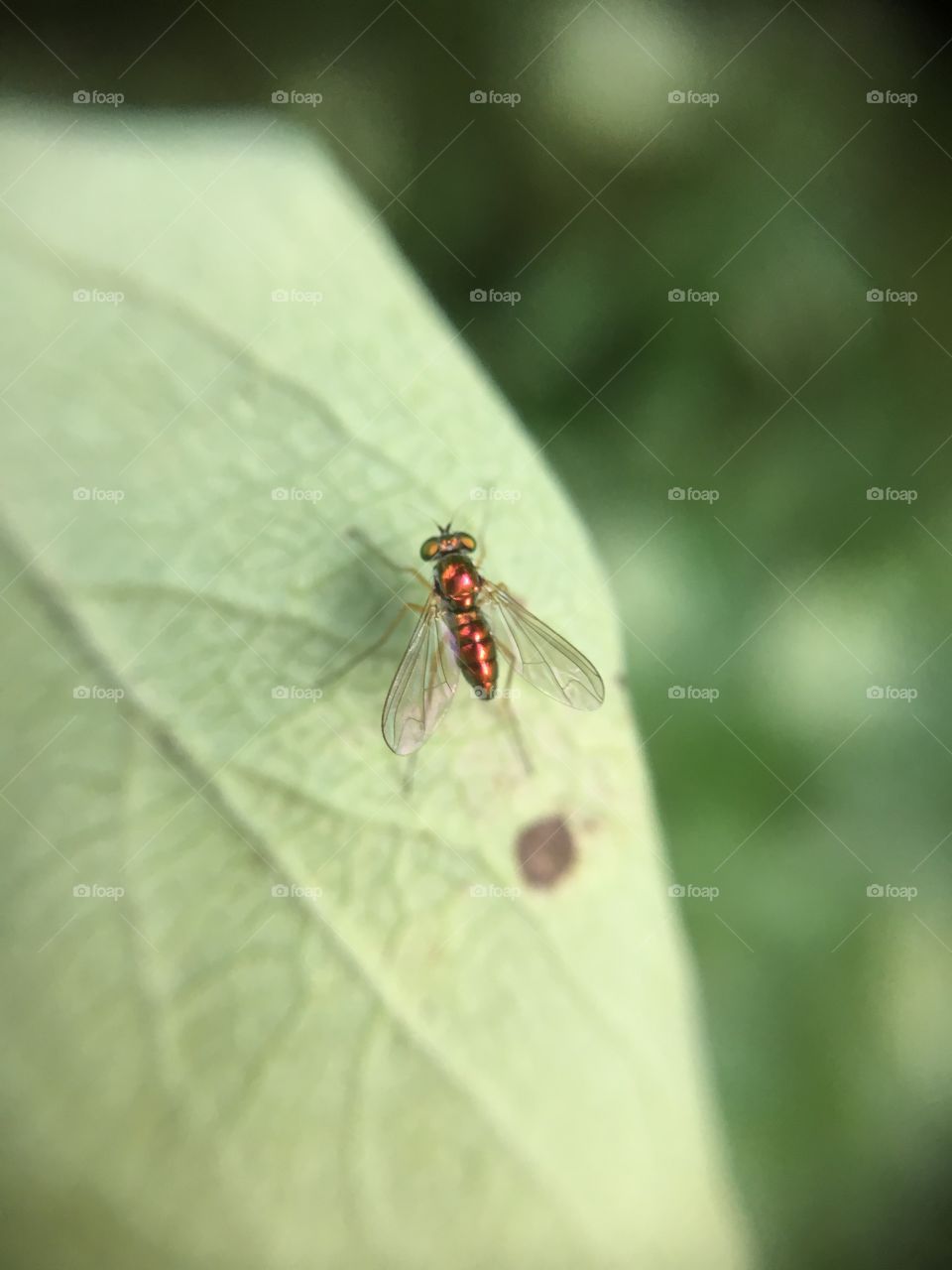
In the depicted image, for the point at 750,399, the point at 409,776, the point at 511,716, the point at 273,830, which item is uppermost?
the point at 750,399

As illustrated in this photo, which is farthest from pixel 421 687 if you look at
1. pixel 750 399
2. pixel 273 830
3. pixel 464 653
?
pixel 750 399

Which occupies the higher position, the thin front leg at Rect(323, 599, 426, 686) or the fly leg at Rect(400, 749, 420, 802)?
the thin front leg at Rect(323, 599, 426, 686)

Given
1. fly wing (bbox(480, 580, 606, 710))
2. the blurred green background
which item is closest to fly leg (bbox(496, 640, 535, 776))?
fly wing (bbox(480, 580, 606, 710))

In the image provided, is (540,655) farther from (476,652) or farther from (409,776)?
(409,776)

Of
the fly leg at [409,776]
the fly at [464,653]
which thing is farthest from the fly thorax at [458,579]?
the fly leg at [409,776]

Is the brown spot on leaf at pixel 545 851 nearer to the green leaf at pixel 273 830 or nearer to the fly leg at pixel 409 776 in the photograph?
the green leaf at pixel 273 830

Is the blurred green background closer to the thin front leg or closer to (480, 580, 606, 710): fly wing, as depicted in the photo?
(480, 580, 606, 710): fly wing
